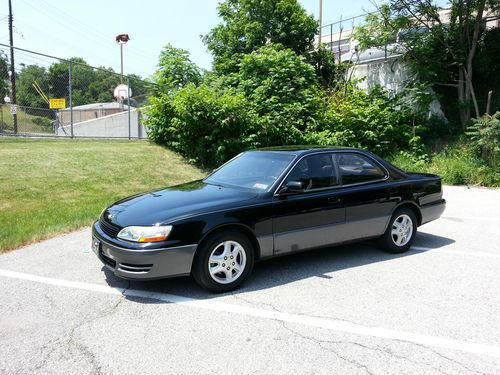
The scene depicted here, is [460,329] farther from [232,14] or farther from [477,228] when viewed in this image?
[232,14]

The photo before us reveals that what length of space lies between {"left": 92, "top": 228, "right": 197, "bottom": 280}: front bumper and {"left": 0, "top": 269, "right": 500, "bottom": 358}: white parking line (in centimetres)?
29

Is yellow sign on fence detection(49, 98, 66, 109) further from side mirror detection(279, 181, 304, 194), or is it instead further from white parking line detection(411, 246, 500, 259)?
white parking line detection(411, 246, 500, 259)

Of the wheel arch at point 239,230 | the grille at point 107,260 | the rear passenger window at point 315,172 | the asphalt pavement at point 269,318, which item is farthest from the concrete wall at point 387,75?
the grille at point 107,260

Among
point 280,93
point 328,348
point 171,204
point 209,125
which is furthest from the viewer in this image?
point 280,93

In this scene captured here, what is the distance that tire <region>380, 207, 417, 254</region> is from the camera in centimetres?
560

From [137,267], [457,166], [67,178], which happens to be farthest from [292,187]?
[457,166]

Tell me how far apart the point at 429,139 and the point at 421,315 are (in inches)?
539

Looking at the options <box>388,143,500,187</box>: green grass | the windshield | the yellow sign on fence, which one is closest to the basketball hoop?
the yellow sign on fence

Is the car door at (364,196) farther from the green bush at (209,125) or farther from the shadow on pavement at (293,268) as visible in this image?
the green bush at (209,125)

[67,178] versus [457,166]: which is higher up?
[457,166]

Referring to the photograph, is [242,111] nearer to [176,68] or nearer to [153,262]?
[176,68]

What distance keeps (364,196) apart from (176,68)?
41.5 feet

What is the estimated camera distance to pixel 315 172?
16.9ft

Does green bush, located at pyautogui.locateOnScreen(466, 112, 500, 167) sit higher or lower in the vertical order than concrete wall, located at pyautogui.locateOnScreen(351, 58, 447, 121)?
lower
